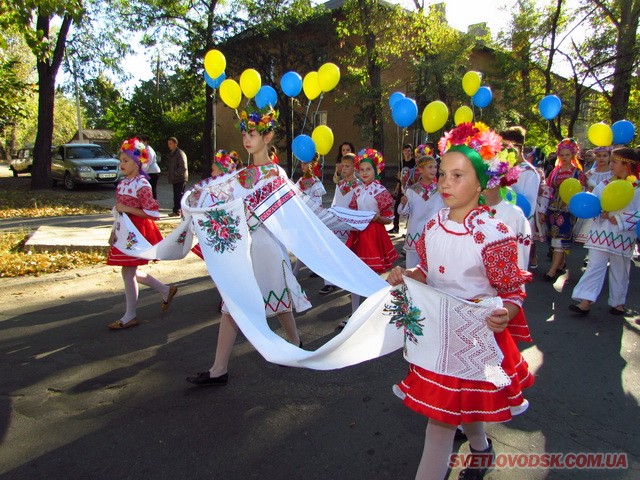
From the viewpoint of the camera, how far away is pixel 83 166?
18.1m

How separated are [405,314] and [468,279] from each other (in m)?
0.35

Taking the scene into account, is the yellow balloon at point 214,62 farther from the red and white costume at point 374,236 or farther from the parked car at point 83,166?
the parked car at point 83,166

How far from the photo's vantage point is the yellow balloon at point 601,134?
243 inches

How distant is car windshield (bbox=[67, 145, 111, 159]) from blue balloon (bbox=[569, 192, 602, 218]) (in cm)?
1909

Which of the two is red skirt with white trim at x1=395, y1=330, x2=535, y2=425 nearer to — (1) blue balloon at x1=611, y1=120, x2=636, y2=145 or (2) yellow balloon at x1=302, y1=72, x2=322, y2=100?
(2) yellow balloon at x1=302, y1=72, x2=322, y2=100

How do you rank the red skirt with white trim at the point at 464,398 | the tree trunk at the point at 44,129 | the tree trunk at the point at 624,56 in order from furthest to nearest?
1. the tree trunk at the point at 44,129
2. the tree trunk at the point at 624,56
3. the red skirt with white trim at the point at 464,398

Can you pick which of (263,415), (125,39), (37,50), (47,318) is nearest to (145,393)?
(263,415)

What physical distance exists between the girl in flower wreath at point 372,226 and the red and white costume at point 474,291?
7.98ft

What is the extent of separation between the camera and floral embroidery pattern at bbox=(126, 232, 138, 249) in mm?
4477

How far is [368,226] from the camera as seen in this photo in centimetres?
495

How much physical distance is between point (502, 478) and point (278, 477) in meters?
1.27

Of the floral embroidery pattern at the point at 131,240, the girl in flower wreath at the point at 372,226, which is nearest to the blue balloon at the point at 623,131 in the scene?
the girl in flower wreath at the point at 372,226

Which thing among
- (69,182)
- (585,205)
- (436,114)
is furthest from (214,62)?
(69,182)

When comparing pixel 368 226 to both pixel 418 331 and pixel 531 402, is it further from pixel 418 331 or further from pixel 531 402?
pixel 418 331
